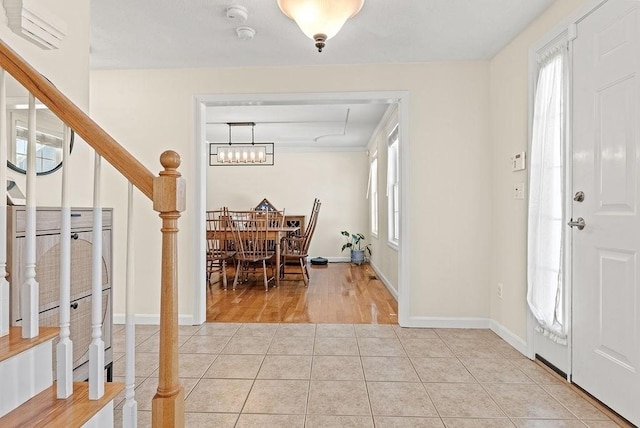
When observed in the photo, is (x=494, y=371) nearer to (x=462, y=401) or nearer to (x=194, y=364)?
(x=462, y=401)

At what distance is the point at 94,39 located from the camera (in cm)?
272

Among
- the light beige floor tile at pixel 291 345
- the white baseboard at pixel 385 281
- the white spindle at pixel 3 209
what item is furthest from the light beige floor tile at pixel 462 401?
the white baseboard at pixel 385 281

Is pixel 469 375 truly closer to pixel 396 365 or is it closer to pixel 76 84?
pixel 396 365

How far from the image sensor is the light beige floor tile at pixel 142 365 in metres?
2.23

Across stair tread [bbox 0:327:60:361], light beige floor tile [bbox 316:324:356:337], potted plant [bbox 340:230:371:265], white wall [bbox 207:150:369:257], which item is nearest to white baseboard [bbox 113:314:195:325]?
light beige floor tile [bbox 316:324:356:337]

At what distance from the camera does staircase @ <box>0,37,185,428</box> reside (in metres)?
1.09

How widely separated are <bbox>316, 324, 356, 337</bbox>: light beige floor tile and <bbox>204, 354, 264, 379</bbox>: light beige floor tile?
2.16 feet

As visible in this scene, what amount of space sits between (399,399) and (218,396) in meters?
1.00

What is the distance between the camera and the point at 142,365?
2.32 meters

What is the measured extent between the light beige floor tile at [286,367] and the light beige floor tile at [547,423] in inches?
45.2

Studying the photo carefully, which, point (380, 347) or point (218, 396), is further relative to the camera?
point (380, 347)

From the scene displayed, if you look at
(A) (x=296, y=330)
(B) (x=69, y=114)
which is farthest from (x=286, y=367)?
(B) (x=69, y=114)

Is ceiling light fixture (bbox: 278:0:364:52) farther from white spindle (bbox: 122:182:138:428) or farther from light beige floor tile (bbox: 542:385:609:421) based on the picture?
light beige floor tile (bbox: 542:385:609:421)

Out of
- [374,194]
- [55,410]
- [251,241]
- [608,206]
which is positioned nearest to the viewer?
[55,410]
